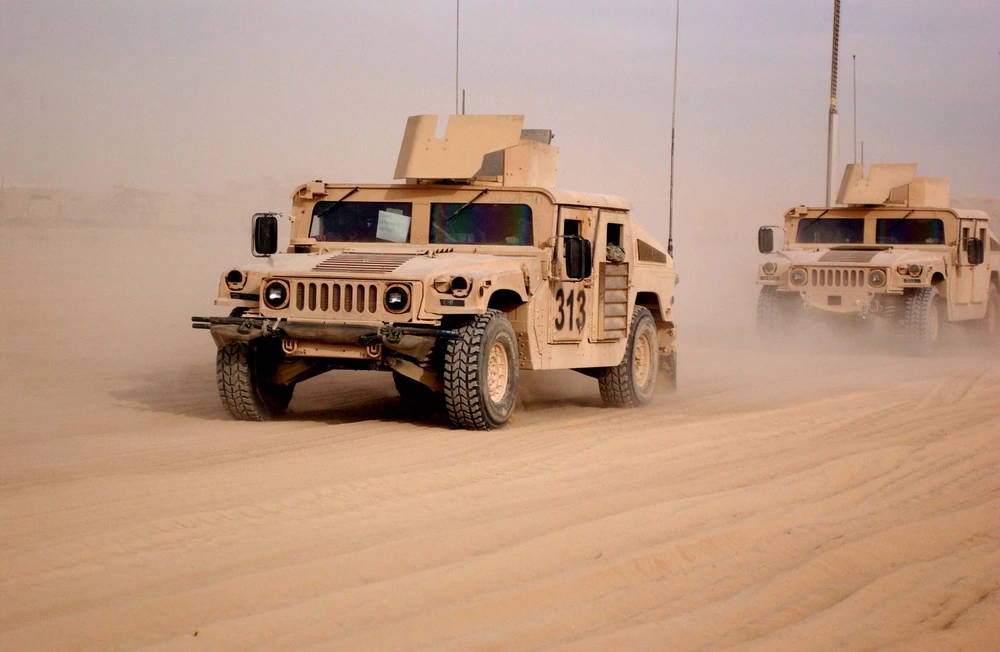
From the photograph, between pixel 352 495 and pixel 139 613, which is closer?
pixel 139 613

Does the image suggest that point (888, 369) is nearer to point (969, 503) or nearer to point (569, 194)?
point (569, 194)

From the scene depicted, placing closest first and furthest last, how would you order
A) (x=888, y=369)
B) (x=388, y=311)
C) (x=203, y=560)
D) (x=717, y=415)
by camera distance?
(x=203, y=560) < (x=388, y=311) < (x=717, y=415) < (x=888, y=369)

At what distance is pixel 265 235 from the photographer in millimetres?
10852

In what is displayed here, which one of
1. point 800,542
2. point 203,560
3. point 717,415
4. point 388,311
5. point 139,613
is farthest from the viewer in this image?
point 717,415

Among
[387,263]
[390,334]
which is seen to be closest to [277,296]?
[387,263]

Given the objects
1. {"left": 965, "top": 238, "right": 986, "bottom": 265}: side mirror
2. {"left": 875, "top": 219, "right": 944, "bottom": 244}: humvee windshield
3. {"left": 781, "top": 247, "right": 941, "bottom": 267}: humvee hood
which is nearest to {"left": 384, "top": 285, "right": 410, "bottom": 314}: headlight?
{"left": 781, "top": 247, "right": 941, "bottom": 267}: humvee hood

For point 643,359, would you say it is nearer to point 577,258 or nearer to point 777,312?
point 577,258

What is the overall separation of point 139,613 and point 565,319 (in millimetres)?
6330

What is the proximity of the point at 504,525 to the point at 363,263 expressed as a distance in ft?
12.6

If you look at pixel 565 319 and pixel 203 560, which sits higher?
pixel 565 319

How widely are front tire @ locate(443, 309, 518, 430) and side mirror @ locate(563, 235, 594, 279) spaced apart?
756 mm

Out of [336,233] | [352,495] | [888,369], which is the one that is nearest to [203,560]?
[352,495]

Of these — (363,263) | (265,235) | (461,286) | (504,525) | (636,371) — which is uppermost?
(265,235)

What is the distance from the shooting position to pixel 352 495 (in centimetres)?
723
